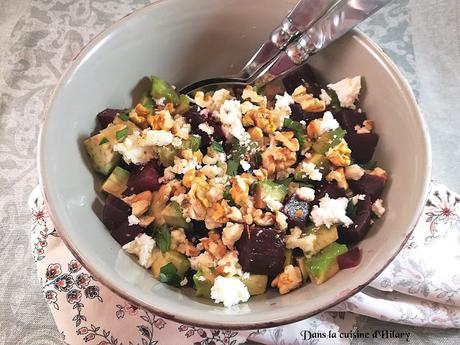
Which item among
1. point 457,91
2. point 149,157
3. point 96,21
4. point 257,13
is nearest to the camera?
point 149,157

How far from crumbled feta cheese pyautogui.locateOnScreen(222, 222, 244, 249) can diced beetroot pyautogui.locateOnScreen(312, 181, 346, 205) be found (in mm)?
171

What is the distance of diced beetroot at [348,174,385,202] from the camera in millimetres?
1066

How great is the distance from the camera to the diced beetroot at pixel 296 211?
102cm

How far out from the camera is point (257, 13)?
1.23 meters

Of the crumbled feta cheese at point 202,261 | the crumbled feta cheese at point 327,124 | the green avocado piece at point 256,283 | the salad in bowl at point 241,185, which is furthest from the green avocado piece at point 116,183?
the crumbled feta cheese at point 327,124

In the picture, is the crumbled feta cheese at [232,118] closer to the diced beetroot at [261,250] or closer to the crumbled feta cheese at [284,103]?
the crumbled feta cheese at [284,103]

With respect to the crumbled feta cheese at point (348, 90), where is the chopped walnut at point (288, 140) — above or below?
below

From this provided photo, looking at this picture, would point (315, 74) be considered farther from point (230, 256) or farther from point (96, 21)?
point (96, 21)

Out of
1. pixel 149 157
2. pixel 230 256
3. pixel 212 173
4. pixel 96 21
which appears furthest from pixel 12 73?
pixel 230 256

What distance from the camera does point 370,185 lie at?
1.07m

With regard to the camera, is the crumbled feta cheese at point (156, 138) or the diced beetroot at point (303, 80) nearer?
the crumbled feta cheese at point (156, 138)

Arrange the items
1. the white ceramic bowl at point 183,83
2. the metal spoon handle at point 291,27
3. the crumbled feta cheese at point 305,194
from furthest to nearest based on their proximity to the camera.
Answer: the metal spoon handle at point 291,27, the crumbled feta cheese at point 305,194, the white ceramic bowl at point 183,83

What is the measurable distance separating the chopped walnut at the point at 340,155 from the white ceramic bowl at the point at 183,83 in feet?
0.33

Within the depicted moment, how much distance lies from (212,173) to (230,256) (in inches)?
6.9
